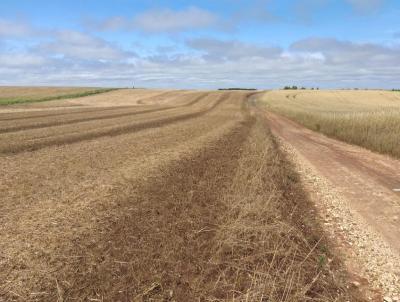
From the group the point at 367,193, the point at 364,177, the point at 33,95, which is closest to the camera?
the point at 367,193

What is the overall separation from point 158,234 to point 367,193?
6204mm

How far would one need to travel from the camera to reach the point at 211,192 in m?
9.59

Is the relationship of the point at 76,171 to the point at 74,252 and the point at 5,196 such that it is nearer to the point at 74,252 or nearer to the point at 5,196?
the point at 5,196

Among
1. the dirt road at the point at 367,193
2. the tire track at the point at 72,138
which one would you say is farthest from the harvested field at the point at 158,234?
the tire track at the point at 72,138

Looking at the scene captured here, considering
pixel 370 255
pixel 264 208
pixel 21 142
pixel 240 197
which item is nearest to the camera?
pixel 370 255

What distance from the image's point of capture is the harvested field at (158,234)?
516 cm

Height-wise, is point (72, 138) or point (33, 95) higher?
point (72, 138)

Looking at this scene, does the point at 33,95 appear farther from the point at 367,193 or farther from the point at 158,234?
the point at 158,234

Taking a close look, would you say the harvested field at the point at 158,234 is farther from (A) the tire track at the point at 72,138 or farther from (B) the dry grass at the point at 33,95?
(B) the dry grass at the point at 33,95

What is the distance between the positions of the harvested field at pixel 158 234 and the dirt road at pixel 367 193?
61cm

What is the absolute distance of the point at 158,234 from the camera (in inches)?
267

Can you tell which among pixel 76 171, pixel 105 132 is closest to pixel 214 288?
pixel 76 171

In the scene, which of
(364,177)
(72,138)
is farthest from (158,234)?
(72,138)

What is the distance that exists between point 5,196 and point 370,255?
704cm
